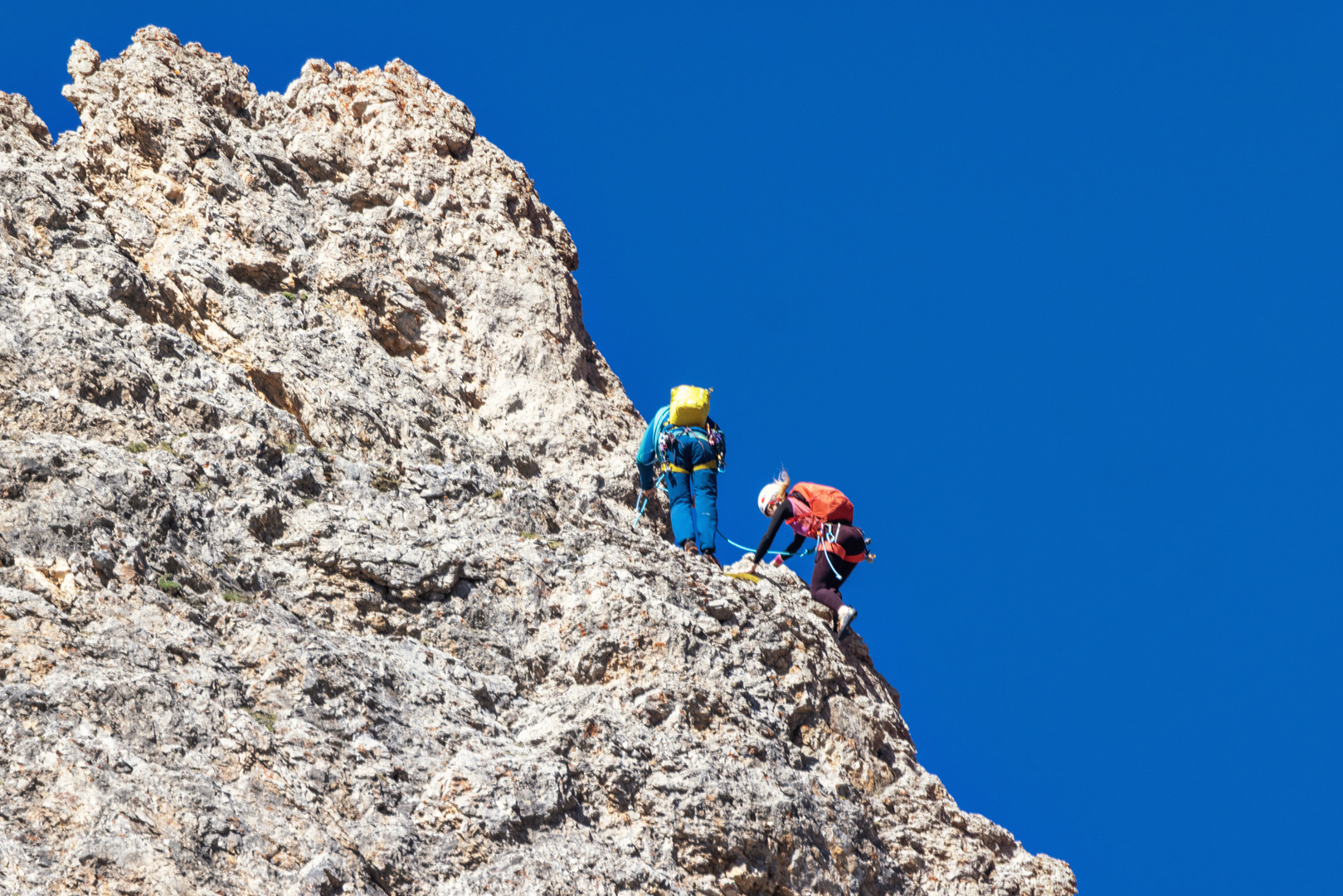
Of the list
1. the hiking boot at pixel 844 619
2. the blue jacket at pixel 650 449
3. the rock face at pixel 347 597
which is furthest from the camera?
the blue jacket at pixel 650 449

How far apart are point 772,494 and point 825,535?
1.04 m

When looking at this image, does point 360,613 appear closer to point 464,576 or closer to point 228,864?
point 464,576

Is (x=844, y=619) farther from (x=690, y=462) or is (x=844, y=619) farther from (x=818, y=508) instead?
(x=690, y=462)

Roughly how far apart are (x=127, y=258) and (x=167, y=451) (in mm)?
3849

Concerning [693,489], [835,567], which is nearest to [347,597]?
[693,489]

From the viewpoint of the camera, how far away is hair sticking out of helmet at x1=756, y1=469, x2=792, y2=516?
16.7 m

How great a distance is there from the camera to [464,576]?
12.7 m

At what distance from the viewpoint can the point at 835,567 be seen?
15.9 m

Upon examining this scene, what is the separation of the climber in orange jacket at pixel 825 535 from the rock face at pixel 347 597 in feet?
1.85

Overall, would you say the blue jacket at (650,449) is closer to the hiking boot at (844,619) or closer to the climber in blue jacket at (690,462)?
the climber in blue jacket at (690,462)

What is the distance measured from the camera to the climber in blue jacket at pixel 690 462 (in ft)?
51.6

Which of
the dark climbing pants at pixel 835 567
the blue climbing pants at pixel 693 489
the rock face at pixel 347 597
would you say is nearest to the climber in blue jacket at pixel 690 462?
the blue climbing pants at pixel 693 489

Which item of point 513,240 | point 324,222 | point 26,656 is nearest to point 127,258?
point 324,222

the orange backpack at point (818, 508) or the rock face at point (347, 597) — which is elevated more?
the orange backpack at point (818, 508)
